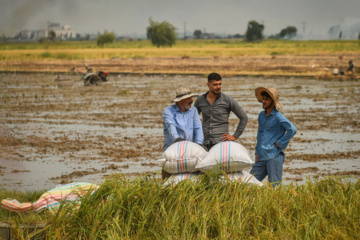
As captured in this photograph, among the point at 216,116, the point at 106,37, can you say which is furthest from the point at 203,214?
the point at 106,37

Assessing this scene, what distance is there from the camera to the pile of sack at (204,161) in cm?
490

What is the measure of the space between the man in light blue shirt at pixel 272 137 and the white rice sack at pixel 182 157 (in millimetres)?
765

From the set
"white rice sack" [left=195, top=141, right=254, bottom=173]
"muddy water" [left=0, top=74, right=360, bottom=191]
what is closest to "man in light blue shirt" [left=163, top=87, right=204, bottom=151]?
"white rice sack" [left=195, top=141, right=254, bottom=173]

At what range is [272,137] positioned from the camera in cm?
555

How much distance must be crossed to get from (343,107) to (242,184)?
1347cm

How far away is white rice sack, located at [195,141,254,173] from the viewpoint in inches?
192

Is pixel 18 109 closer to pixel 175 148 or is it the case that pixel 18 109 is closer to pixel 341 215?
pixel 175 148

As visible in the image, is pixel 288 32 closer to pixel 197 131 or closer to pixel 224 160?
pixel 197 131

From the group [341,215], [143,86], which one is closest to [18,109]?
[143,86]

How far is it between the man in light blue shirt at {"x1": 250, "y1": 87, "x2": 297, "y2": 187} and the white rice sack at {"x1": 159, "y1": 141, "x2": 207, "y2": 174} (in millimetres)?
765

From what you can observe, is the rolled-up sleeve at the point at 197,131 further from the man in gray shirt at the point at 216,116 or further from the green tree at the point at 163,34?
the green tree at the point at 163,34

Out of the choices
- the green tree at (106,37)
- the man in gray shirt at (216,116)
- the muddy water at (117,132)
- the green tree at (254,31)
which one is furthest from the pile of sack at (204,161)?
the green tree at (254,31)

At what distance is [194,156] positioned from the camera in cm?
497

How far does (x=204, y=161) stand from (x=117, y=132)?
7.98 meters
